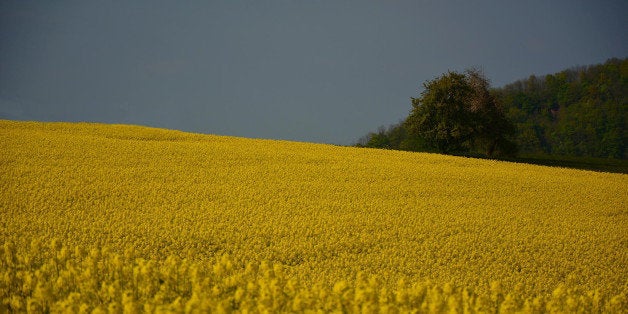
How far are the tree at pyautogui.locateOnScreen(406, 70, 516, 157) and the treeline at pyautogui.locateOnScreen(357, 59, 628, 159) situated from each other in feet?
112

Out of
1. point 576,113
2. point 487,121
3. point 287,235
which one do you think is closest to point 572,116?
point 576,113

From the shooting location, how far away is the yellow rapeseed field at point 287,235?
20.1 ft

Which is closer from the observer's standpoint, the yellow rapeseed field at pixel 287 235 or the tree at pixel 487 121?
the yellow rapeseed field at pixel 287 235

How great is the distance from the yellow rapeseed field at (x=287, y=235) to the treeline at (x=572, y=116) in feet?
209

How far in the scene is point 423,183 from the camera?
62.8ft

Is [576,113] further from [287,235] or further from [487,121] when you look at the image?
[287,235]

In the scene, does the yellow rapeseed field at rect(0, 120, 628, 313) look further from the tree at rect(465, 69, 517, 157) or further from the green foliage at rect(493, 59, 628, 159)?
the green foliage at rect(493, 59, 628, 159)

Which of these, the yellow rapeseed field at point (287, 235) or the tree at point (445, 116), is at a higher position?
the tree at point (445, 116)

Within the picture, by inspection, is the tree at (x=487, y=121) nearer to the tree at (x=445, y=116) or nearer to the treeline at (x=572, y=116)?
the tree at (x=445, y=116)

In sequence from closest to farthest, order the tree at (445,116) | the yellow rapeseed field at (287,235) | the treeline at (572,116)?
the yellow rapeseed field at (287,235) < the tree at (445,116) < the treeline at (572,116)

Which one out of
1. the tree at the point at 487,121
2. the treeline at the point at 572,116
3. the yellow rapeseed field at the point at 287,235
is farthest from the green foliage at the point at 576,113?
the yellow rapeseed field at the point at 287,235

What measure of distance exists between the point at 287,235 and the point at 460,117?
37.4 metres

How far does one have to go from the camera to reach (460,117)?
4597cm

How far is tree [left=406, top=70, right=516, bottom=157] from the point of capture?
45.9m
